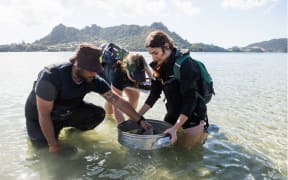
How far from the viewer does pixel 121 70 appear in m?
5.75

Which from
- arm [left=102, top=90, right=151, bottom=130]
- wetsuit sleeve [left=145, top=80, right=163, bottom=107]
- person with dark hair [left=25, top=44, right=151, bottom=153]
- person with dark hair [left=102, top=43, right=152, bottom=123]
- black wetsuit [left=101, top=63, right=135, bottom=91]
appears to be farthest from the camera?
black wetsuit [left=101, top=63, right=135, bottom=91]

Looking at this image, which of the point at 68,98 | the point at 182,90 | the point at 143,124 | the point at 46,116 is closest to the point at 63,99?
the point at 68,98

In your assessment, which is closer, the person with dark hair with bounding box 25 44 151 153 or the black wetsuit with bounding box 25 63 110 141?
the person with dark hair with bounding box 25 44 151 153

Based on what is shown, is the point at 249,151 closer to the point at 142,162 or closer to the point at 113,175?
the point at 142,162

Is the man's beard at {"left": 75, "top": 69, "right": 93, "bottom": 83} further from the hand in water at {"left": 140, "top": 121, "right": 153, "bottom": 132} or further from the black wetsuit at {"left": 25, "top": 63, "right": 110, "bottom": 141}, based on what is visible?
the hand in water at {"left": 140, "top": 121, "right": 153, "bottom": 132}

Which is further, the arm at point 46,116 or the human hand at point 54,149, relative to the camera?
the human hand at point 54,149

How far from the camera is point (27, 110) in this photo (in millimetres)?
4723

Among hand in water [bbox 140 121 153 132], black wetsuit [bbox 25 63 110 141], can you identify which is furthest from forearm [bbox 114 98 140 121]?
black wetsuit [bbox 25 63 110 141]

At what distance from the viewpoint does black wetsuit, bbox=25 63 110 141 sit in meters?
4.05

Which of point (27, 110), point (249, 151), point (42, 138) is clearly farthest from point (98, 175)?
point (249, 151)

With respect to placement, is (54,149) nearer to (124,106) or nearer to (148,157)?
(124,106)

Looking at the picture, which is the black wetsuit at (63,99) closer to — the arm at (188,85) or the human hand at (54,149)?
the human hand at (54,149)

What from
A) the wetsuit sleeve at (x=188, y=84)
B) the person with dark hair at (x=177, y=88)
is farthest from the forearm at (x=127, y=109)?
the wetsuit sleeve at (x=188, y=84)

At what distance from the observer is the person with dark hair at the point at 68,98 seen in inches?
155
